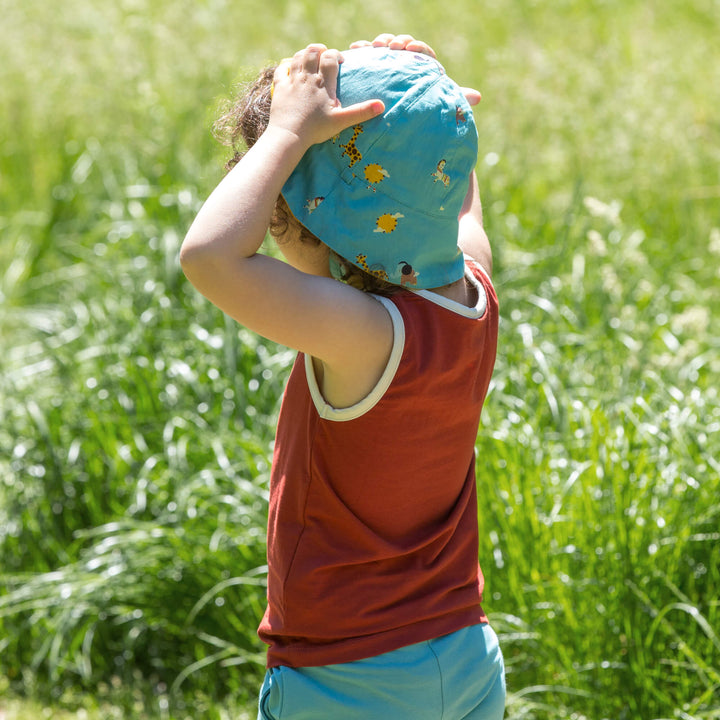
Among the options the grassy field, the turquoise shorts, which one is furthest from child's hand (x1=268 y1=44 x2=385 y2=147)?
the turquoise shorts

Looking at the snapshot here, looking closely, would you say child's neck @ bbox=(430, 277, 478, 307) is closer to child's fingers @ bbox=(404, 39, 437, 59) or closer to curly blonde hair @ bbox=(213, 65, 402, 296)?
curly blonde hair @ bbox=(213, 65, 402, 296)

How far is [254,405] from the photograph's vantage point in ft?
11.0

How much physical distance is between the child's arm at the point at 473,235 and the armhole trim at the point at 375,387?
405 millimetres

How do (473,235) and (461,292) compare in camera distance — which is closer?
(461,292)

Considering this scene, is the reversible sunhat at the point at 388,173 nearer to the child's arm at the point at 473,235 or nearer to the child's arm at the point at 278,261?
the child's arm at the point at 278,261

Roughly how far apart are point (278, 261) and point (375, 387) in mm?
244

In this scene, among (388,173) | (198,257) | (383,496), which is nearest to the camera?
(198,257)

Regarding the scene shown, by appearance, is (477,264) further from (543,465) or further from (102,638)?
(102,638)

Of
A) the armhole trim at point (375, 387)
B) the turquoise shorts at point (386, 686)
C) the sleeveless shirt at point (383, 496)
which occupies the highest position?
the armhole trim at point (375, 387)

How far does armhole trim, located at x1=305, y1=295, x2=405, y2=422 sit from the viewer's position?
144 centimetres

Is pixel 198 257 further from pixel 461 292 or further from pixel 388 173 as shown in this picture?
pixel 461 292

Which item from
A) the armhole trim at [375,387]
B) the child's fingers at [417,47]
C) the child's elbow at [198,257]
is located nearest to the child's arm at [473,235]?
the child's fingers at [417,47]

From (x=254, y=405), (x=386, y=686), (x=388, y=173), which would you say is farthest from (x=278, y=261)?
(x=254, y=405)

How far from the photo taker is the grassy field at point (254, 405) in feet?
8.12
